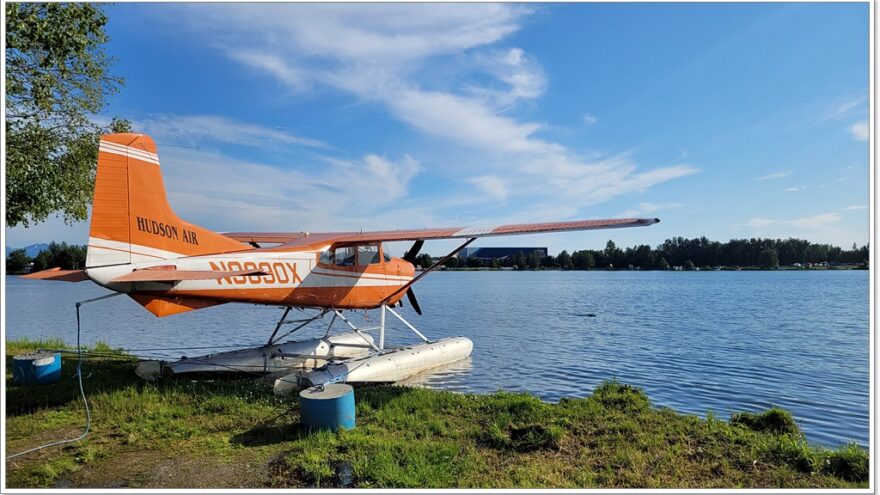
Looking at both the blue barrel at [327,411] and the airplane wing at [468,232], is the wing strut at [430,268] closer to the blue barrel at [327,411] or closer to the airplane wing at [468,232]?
the airplane wing at [468,232]

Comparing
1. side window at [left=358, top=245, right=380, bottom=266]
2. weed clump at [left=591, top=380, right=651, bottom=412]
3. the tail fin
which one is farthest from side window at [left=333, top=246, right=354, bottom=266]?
weed clump at [left=591, top=380, right=651, bottom=412]

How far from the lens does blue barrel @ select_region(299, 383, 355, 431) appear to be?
5.47 metres

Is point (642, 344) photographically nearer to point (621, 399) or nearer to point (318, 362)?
point (621, 399)

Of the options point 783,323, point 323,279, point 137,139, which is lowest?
point 783,323

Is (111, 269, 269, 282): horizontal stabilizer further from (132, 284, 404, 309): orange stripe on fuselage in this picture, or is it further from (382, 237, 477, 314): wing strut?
(382, 237, 477, 314): wing strut

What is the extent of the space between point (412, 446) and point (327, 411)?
1.08 meters

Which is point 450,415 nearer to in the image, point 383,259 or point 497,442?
point 497,442

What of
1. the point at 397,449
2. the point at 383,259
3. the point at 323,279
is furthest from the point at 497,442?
the point at 383,259

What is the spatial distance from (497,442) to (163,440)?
3655 millimetres

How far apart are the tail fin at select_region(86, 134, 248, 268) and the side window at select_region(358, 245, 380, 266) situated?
11.1 feet

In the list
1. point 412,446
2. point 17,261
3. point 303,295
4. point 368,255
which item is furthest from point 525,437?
point 17,261

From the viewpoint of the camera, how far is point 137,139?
23.0ft

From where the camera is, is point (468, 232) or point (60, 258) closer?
point (468, 232)

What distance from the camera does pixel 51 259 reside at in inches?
2660
